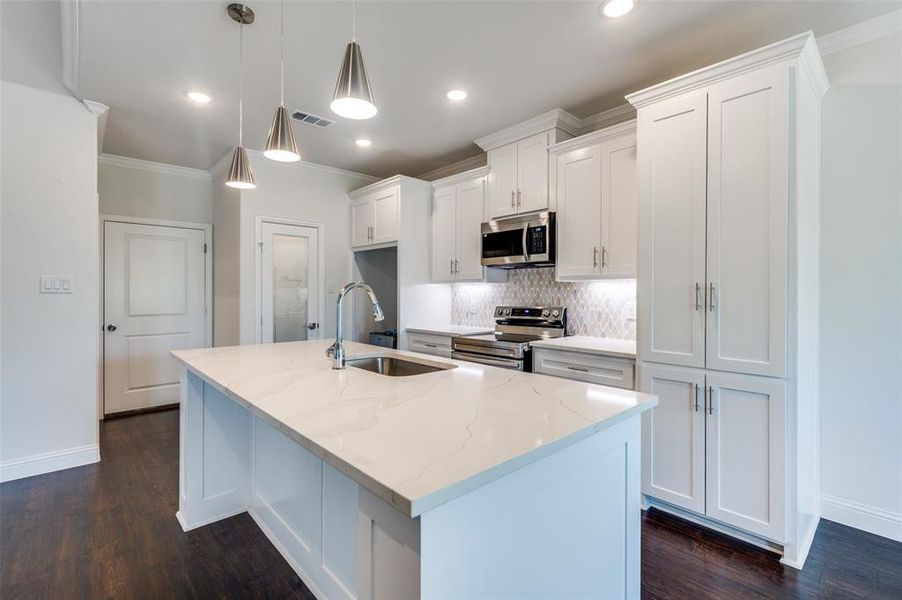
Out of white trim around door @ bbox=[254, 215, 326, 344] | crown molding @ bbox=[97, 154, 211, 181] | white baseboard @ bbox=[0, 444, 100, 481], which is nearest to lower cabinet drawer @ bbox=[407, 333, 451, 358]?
white trim around door @ bbox=[254, 215, 326, 344]

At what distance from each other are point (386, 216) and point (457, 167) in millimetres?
924

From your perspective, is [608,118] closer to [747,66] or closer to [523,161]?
[523,161]

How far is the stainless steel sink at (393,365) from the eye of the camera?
2160 millimetres

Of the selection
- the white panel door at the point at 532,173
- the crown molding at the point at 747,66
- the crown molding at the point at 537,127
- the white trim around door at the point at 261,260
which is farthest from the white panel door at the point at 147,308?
the crown molding at the point at 747,66

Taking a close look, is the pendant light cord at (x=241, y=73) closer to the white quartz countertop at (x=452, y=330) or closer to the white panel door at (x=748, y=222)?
the white quartz countertop at (x=452, y=330)

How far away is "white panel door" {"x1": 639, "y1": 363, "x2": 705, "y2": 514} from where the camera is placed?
226 centimetres

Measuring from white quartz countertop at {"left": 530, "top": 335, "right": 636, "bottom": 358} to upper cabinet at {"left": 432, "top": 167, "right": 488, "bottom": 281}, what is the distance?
104 cm

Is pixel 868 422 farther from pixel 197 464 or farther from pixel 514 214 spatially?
pixel 197 464

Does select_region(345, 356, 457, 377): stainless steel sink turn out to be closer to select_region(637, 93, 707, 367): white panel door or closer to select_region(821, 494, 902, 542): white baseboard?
select_region(637, 93, 707, 367): white panel door

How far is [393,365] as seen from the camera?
235 cm

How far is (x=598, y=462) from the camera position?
1.25 meters

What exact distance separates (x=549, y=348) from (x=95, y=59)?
3.27 meters

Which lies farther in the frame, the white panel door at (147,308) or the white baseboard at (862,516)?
the white panel door at (147,308)

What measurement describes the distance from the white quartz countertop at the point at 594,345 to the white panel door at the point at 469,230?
1052mm
